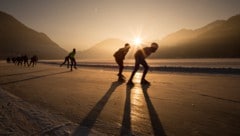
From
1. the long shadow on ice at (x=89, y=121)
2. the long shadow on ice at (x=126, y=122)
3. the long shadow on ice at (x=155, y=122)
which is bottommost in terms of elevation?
the long shadow on ice at (x=89, y=121)

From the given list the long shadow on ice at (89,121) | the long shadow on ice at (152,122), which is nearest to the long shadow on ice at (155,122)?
the long shadow on ice at (152,122)

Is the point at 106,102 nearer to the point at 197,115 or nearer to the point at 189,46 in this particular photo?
the point at 197,115

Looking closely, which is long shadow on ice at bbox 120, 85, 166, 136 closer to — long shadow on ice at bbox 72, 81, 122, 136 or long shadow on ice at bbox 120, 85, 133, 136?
long shadow on ice at bbox 120, 85, 133, 136

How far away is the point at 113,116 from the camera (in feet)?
12.2

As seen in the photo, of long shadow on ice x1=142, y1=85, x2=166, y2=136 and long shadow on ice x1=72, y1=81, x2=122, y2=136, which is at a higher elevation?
long shadow on ice x1=142, y1=85, x2=166, y2=136

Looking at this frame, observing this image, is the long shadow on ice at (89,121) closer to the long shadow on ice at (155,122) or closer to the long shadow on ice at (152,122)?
the long shadow on ice at (152,122)

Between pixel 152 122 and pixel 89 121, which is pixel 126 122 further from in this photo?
pixel 89 121

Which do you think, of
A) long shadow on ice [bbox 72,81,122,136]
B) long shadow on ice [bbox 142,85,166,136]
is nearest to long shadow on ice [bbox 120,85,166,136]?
long shadow on ice [bbox 142,85,166,136]

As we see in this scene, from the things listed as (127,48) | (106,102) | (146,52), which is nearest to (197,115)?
(106,102)

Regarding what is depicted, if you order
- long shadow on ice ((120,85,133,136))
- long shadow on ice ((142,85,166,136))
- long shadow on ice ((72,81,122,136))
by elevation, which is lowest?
long shadow on ice ((72,81,122,136))

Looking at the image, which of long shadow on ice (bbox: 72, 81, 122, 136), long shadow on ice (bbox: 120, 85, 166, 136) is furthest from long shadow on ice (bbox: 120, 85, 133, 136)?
long shadow on ice (bbox: 72, 81, 122, 136)

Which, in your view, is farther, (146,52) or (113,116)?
(146,52)

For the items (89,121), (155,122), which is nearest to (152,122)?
(155,122)

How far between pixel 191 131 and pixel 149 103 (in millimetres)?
2026
